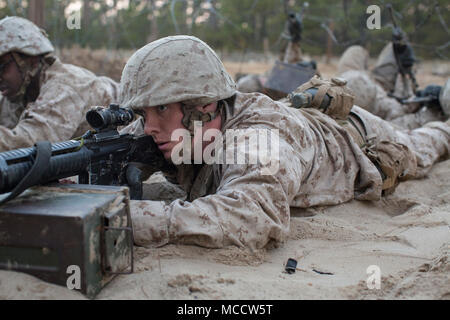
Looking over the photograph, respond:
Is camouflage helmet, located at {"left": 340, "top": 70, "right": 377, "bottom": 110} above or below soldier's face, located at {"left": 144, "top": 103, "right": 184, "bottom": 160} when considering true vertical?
below

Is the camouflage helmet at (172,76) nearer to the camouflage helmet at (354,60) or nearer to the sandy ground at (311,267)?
the sandy ground at (311,267)

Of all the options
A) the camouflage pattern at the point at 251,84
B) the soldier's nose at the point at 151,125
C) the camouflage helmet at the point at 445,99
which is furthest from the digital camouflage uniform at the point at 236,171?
the camouflage pattern at the point at 251,84

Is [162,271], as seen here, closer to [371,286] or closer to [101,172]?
[101,172]

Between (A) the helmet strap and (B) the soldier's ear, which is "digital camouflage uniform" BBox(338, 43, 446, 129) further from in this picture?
(B) the soldier's ear

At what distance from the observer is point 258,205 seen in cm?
223

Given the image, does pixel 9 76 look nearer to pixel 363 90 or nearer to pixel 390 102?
pixel 363 90

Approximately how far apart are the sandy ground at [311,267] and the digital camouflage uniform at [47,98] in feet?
7.93

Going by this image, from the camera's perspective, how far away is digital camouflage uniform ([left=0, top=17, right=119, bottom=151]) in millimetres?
4258

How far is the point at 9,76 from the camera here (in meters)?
4.46

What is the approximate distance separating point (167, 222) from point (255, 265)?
44 cm

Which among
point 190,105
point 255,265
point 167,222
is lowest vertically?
point 255,265

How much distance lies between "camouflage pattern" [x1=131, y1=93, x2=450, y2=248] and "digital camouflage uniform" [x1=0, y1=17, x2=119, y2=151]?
1850 mm

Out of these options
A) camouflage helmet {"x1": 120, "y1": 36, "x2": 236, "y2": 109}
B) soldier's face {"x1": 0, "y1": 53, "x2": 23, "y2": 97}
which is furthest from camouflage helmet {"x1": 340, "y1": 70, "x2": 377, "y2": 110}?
camouflage helmet {"x1": 120, "y1": 36, "x2": 236, "y2": 109}

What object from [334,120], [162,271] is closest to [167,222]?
[162,271]
